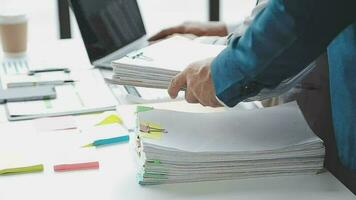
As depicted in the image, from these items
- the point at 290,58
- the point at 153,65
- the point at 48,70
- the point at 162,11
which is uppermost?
the point at 290,58

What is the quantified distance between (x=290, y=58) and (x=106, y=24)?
85 cm

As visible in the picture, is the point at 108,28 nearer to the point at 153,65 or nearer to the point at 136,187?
the point at 153,65

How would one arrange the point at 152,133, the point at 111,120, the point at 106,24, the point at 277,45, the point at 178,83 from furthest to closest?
the point at 106,24 → the point at 111,120 → the point at 178,83 → the point at 152,133 → the point at 277,45

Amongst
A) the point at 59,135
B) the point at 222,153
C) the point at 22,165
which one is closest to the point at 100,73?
the point at 59,135

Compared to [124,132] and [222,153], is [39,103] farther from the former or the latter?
[222,153]

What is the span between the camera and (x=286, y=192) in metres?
1.08

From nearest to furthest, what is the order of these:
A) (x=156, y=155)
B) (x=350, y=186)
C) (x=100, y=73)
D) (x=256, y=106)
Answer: (x=156, y=155)
(x=350, y=186)
(x=256, y=106)
(x=100, y=73)

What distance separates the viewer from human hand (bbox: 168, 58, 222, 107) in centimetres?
113

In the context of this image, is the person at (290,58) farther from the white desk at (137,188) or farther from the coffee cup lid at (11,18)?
the coffee cup lid at (11,18)

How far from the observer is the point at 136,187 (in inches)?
42.8

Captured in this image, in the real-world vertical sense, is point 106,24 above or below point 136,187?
above

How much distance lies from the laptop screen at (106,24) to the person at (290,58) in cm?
59

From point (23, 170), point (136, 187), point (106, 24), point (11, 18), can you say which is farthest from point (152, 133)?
point (11, 18)

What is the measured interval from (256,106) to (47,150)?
0.54 metres
